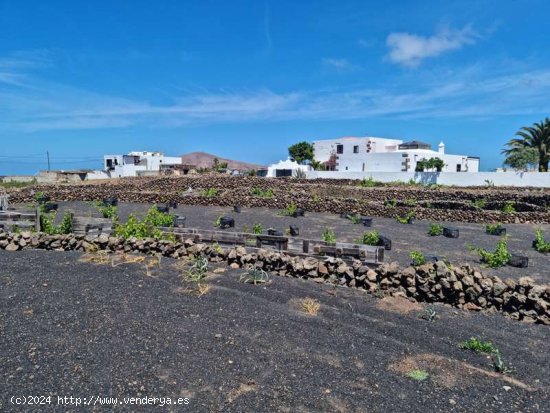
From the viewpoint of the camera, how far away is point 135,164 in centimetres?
6831

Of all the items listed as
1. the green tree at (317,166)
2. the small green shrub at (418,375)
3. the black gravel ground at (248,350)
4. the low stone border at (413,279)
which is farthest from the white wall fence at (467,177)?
the small green shrub at (418,375)

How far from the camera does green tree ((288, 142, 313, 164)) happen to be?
6956cm

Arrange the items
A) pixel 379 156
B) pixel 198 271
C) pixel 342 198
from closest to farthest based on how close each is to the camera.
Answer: pixel 198 271, pixel 342 198, pixel 379 156

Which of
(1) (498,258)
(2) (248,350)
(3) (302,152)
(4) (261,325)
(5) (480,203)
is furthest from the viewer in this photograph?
(3) (302,152)

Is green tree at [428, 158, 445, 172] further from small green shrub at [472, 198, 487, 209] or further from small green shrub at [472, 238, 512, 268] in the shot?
small green shrub at [472, 238, 512, 268]

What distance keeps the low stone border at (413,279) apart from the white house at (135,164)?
4934 centimetres

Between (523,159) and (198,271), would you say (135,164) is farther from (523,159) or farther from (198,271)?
(198,271)

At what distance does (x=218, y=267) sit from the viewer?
8906 mm

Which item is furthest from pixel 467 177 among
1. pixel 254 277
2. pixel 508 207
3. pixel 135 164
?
pixel 135 164

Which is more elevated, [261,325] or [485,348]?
[261,325]

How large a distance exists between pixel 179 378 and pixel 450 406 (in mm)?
3069

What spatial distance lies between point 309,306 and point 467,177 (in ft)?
122

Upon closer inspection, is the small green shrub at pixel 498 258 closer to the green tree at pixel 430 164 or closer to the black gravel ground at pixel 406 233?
the black gravel ground at pixel 406 233

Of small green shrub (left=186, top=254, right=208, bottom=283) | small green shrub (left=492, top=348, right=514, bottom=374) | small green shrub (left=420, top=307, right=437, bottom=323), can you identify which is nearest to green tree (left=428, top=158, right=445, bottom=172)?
small green shrub (left=420, top=307, right=437, bottom=323)
